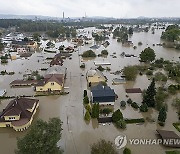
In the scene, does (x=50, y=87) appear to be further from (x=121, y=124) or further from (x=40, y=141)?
(x=40, y=141)

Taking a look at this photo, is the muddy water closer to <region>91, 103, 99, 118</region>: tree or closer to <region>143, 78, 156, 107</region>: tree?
<region>91, 103, 99, 118</region>: tree

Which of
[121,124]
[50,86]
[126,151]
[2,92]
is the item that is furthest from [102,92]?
[2,92]

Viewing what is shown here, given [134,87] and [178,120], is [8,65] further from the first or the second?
[178,120]

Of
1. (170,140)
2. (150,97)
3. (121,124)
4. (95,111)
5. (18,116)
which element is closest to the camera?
(170,140)

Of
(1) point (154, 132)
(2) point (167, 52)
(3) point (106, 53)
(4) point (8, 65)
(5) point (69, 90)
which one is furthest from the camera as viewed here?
(2) point (167, 52)

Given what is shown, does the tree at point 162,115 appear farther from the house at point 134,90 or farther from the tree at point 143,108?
the house at point 134,90

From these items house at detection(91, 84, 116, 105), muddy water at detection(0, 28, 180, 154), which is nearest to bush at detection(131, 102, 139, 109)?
muddy water at detection(0, 28, 180, 154)

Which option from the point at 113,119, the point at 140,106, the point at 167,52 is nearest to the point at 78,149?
the point at 113,119

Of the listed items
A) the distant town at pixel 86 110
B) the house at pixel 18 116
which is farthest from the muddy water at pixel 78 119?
the house at pixel 18 116
